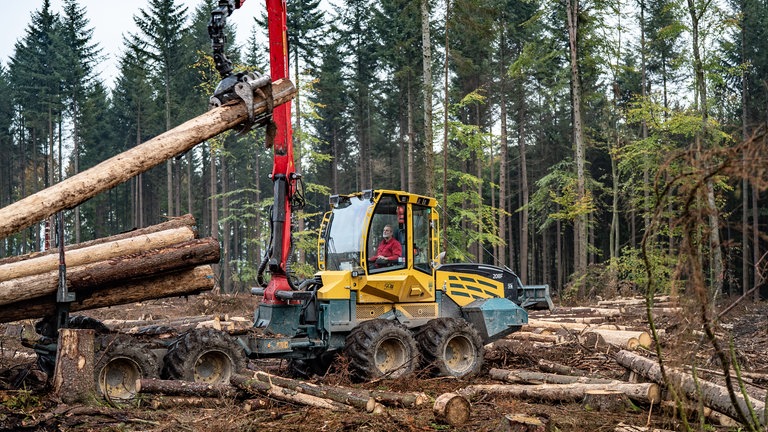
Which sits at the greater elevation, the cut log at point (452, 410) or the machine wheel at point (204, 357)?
the machine wheel at point (204, 357)

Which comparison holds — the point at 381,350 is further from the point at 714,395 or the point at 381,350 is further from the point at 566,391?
the point at 714,395

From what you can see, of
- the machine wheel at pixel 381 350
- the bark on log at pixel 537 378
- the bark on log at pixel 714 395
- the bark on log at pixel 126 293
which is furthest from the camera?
the machine wheel at pixel 381 350

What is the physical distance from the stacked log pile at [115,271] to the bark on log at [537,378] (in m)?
4.25

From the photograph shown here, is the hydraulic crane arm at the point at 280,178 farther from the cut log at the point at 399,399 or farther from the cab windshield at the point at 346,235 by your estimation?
the cut log at the point at 399,399

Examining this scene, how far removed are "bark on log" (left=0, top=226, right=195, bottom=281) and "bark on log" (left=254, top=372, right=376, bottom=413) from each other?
2.21 m

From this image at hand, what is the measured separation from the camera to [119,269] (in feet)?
27.8

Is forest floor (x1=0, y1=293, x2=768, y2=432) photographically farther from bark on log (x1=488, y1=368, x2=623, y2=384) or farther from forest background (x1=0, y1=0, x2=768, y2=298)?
forest background (x1=0, y1=0, x2=768, y2=298)

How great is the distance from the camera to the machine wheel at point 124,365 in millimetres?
7996

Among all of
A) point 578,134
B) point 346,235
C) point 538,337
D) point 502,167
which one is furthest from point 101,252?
point 502,167

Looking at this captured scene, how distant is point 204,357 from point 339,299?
206 cm

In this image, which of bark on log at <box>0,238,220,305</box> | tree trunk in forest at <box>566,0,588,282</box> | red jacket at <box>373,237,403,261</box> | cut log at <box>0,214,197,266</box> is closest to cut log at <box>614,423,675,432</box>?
red jacket at <box>373,237,403,261</box>

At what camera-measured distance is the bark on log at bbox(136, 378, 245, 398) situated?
776 cm

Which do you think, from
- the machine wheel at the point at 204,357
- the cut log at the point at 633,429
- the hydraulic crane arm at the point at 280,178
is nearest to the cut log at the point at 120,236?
the hydraulic crane arm at the point at 280,178

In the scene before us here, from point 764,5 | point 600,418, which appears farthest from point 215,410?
point 764,5
